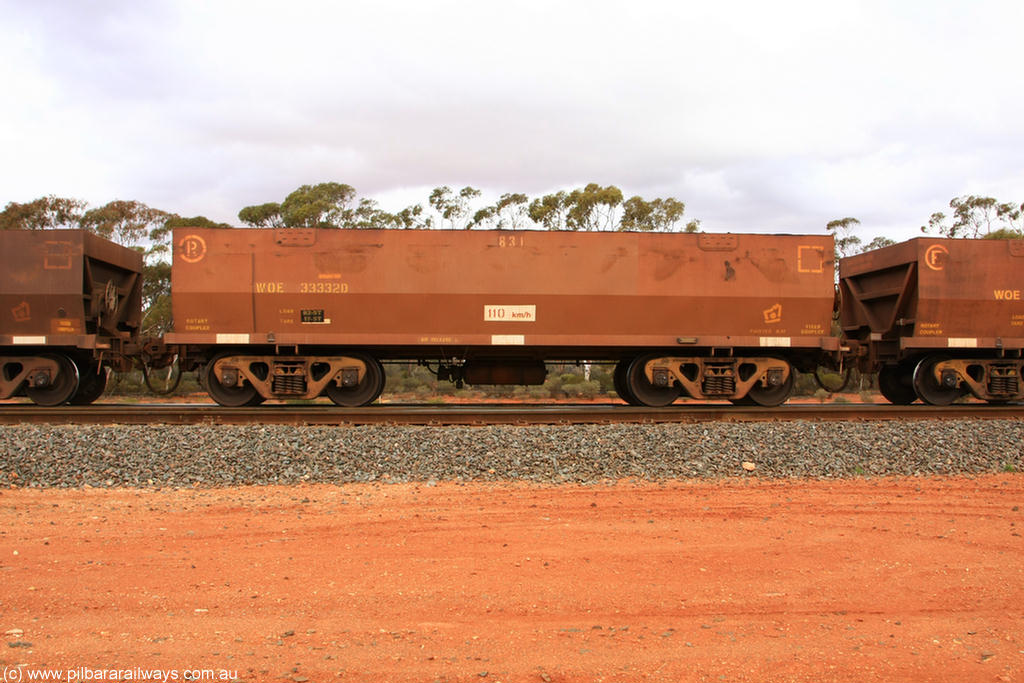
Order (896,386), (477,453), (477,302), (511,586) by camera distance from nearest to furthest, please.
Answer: (511,586)
(477,453)
(477,302)
(896,386)

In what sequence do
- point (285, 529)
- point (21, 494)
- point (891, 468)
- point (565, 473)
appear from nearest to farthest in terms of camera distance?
point (285, 529), point (21, 494), point (565, 473), point (891, 468)

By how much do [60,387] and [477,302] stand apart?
7.20m

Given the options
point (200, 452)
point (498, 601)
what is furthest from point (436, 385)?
point (498, 601)

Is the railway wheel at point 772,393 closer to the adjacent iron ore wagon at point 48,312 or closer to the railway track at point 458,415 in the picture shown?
the railway track at point 458,415

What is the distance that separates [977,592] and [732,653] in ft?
6.19

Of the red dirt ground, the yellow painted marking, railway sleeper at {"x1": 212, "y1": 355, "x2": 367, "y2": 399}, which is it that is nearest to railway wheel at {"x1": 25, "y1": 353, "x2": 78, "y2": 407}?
railway sleeper at {"x1": 212, "y1": 355, "x2": 367, "y2": 399}

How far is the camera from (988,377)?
11.7 metres

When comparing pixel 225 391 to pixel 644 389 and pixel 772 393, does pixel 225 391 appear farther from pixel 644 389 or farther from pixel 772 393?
pixel 772 393

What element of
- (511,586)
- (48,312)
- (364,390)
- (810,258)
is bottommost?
(511,586)

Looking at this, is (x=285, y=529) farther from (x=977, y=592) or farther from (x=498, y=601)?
(x=977, y=592)

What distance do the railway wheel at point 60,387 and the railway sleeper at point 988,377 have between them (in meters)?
14.9

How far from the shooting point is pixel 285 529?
4.98 m

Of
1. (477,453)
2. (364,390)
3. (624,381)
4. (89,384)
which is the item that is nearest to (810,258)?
(624,381)

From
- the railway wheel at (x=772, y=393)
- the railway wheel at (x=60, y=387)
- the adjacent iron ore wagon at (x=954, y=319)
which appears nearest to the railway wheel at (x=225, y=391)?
the railway wheel at (x=60, y=387)
